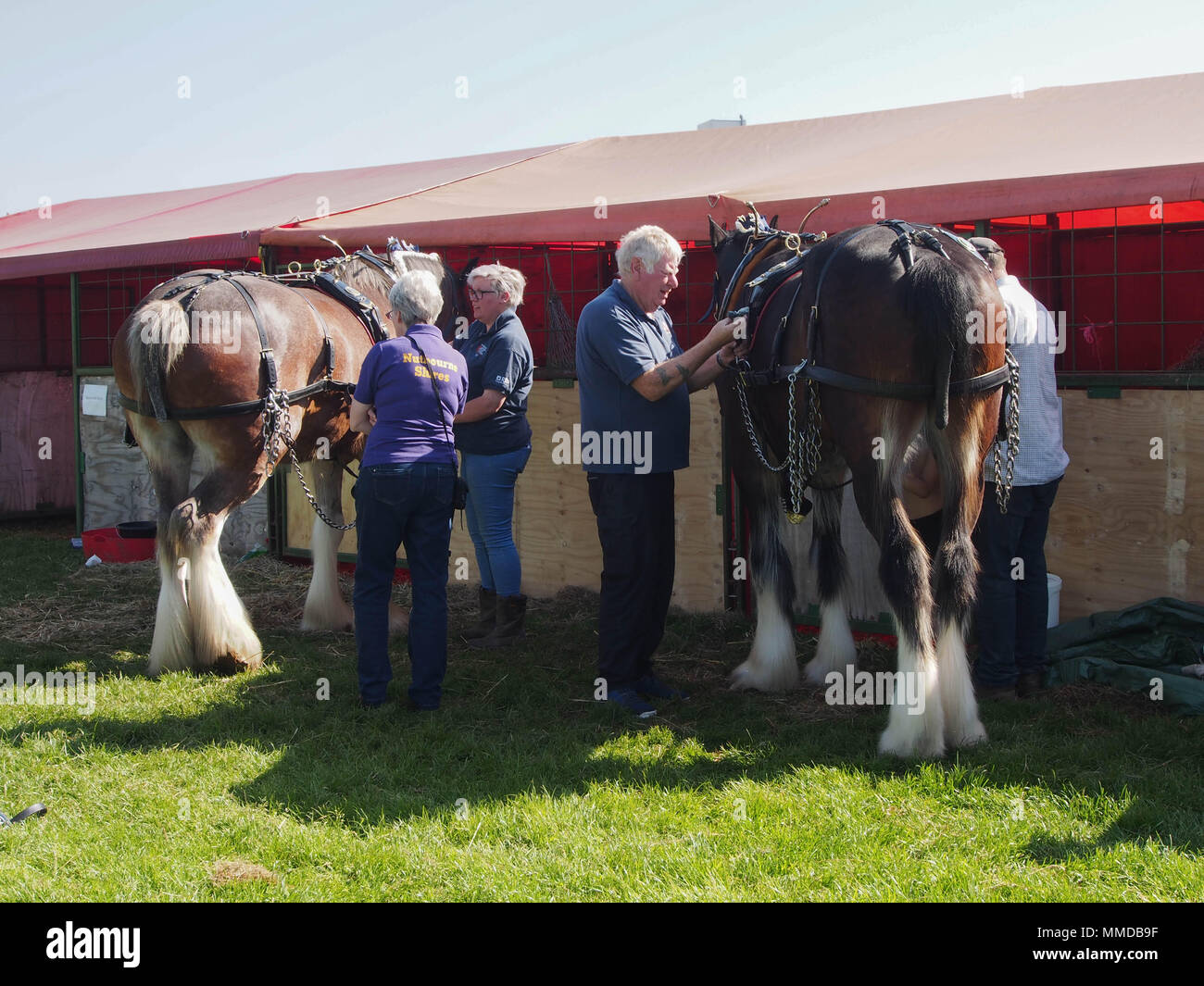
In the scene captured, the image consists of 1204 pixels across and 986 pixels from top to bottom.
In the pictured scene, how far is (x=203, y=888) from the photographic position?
304 centimetres

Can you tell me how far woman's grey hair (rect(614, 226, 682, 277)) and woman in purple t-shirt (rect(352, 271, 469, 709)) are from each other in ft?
2.71

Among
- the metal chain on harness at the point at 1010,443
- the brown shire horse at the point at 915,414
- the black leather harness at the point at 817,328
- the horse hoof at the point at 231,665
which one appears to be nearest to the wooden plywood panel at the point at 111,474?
the horse hoof at the point at 231,665

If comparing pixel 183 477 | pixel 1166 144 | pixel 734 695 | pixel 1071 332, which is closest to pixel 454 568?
pixel 183 477

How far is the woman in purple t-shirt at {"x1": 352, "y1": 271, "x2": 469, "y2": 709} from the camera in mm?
4484

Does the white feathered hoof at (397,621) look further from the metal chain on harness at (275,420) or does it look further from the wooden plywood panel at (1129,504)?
the wooden plywood panel at (1129,504)

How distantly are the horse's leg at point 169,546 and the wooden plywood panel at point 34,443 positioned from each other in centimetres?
641

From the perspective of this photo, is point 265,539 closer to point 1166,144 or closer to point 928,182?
point 928,182

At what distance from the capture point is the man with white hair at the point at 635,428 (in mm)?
4426

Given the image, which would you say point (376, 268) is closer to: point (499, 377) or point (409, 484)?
point (499, 377)

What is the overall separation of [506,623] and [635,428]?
5.47 ft

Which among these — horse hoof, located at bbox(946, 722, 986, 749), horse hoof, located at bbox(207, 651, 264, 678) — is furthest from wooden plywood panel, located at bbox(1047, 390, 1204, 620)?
horse hoof, located at bbox(207, 651, 264, 678)

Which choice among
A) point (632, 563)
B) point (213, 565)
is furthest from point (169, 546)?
point (632, 563)

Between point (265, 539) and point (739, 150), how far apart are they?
448 centimetres

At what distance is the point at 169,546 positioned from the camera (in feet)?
16.4
